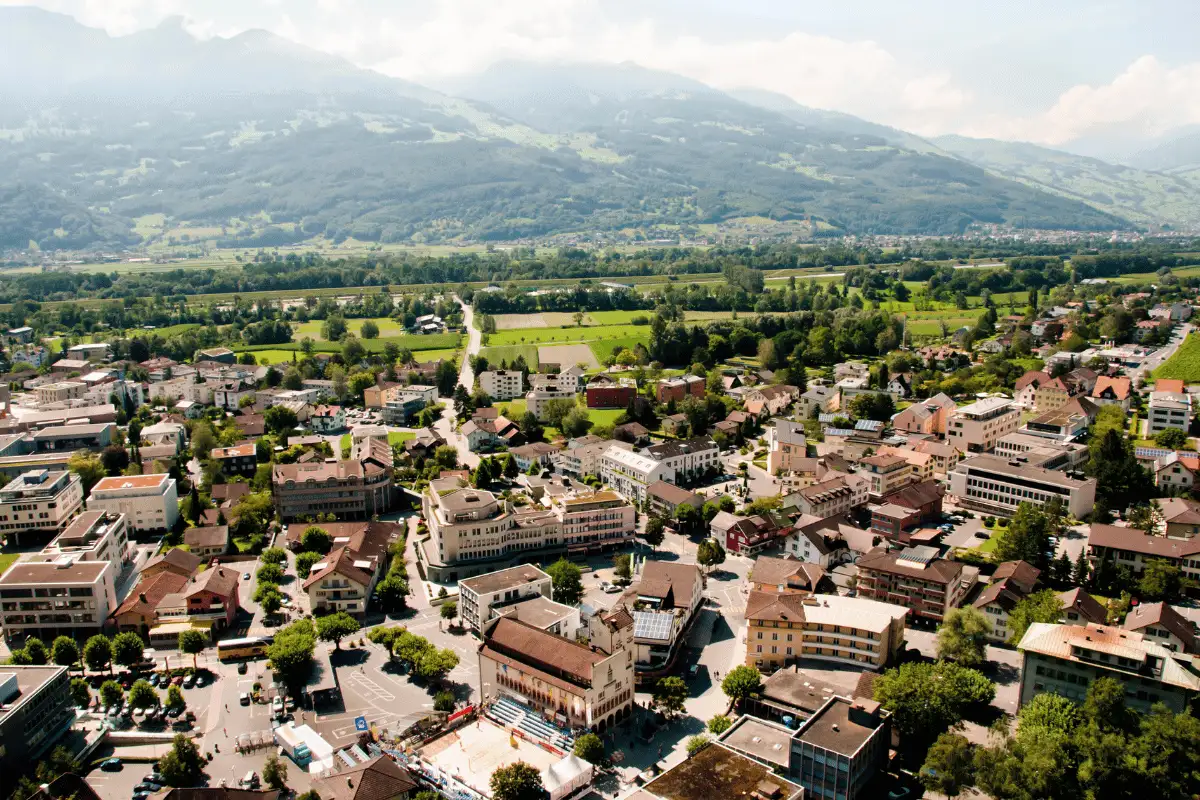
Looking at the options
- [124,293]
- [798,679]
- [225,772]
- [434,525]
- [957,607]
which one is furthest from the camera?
[124,293]

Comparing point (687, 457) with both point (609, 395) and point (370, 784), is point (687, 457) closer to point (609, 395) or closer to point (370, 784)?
point (609, 395)

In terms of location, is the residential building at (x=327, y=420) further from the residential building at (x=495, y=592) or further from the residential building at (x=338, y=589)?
the residential building at (x=495, y=592)

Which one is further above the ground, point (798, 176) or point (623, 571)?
point (798, 176)

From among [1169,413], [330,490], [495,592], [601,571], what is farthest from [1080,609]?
[330,490]

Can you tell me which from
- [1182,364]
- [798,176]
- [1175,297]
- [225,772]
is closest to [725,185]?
[798,176]

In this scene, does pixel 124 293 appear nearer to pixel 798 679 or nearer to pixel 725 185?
pixel 798 679

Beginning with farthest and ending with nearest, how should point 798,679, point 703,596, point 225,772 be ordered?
point 703,596 < point 798,679 < point 225,772

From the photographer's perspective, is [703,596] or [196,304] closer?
[703,596]

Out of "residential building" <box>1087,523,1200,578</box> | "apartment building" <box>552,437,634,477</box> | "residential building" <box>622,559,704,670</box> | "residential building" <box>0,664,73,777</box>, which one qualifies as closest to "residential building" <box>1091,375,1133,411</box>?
"residential building" <box>1087,523,1200,578</box>
